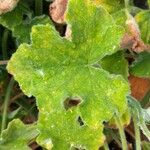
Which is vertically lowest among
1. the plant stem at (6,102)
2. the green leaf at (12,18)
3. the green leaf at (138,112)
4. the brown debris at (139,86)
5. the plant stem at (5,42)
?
the plant stem at (6,102)

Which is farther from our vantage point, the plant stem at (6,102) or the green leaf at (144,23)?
the plant stem at (6,102)

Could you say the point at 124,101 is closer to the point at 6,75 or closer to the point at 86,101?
the point at 86,101

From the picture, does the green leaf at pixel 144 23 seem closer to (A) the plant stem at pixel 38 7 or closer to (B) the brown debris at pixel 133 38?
(B) the brown debris at pixel 133 38

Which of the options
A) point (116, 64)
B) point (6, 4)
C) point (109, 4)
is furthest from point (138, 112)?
point (6, 4)

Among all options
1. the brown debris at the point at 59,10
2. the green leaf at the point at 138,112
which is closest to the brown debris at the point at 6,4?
the brown debris at the point at 59,10

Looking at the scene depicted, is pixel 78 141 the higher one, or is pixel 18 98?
pixel 78 141

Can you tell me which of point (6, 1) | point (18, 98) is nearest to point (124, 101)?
point (6, 1)

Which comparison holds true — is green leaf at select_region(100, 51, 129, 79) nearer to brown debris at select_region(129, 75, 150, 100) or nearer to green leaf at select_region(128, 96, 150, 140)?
green leaf at select_region(128, 96, 150, 140)
